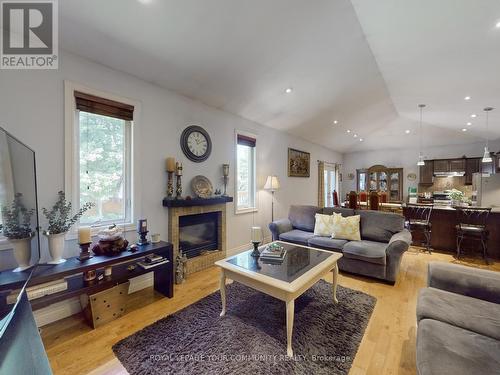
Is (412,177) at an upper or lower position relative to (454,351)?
upper

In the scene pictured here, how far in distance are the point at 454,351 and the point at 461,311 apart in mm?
475

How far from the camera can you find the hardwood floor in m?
1.61

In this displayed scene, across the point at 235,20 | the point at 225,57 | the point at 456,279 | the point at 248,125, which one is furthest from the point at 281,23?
the point at 456,279

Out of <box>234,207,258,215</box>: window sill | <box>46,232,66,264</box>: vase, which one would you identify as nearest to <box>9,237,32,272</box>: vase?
<box>46,232,66,264</box>: vase

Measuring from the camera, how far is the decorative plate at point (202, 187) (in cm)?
330

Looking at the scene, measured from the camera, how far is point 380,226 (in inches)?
131

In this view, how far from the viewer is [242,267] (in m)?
2.08

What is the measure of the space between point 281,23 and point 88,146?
2.47m

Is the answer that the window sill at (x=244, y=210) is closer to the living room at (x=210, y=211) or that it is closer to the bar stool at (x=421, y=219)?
the living room at (x=210, y=211)

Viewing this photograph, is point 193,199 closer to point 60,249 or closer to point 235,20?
point 60,249

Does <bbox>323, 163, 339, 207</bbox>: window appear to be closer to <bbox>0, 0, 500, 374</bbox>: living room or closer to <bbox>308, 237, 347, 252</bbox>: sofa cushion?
<bbox>0, 0, 500, 374</bbox>: living room

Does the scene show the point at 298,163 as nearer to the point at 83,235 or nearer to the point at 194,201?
the point at 194,201

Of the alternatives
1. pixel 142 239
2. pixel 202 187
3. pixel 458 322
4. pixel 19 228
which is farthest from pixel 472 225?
pixel 19 228

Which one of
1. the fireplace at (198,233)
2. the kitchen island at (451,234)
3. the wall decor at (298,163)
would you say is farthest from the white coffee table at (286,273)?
the wall decor at (298,163)
